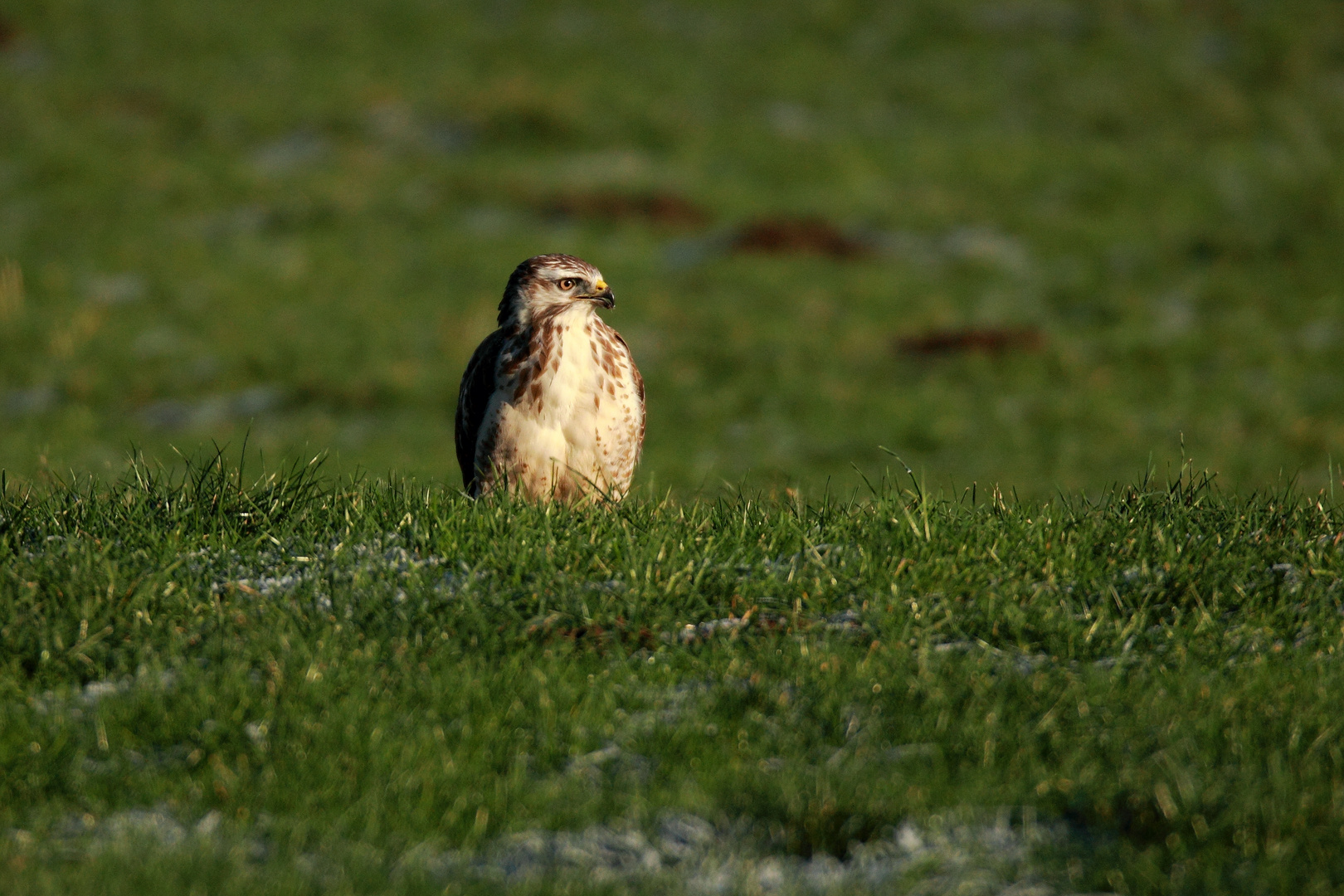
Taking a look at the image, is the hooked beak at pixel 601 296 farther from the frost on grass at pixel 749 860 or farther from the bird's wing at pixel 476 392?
the frost on grass at pixel 749 860

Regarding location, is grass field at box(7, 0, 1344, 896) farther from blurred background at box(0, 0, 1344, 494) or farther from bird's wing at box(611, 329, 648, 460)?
bird's wing at box(611, 329, 648, 460)

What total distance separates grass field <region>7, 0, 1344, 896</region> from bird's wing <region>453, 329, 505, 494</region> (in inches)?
22.9

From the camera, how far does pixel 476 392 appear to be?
805 cm

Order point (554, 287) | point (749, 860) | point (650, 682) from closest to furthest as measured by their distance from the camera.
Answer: point (749, 860) → point (650, 682) → point (554, 287)

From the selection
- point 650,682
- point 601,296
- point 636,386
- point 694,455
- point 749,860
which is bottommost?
point 749,860

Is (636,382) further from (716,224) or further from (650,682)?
(716,224)

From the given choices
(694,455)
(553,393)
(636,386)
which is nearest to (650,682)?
(553,393)

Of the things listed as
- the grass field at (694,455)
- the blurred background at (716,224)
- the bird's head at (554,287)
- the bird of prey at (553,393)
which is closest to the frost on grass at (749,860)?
the grass field at (694,455)

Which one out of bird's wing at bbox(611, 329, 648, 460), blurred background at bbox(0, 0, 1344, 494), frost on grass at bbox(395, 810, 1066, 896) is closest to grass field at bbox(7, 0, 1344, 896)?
frost on grass at bbox(395, 810, 1066, 896)

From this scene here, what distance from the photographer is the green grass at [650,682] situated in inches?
171

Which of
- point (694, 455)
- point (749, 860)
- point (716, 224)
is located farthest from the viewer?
point (716, 224)

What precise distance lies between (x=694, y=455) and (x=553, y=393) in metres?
8.05

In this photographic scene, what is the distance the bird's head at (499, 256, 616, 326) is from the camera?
790 centimetres

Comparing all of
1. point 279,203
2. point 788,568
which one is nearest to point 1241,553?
point 788,568
